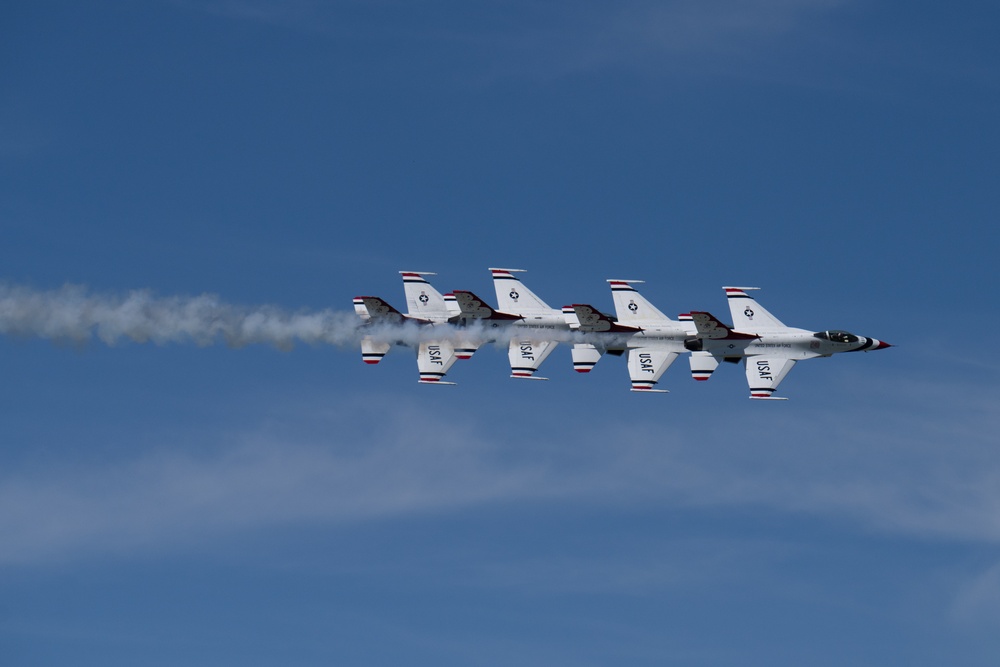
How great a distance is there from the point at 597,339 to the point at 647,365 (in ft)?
12.1

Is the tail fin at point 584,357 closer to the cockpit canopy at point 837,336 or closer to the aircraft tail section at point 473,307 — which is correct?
the aircraft tail section at point 473,307

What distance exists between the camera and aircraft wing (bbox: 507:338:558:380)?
91.2 meters

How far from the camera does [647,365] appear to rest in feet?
298

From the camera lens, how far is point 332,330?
91.2 metres

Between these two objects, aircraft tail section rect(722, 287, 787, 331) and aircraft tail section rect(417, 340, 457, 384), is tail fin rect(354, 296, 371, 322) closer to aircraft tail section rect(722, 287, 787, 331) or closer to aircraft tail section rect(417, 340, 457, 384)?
aircraft tail section rect(417, 340, 457, 384)

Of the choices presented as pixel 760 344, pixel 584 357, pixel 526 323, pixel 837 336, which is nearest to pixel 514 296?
pixel 526 323

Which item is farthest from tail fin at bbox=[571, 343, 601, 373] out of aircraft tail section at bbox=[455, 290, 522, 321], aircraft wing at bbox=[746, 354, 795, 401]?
aircraft wing at bbox=[746, 354, 795, 401]

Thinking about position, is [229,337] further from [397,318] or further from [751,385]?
[751,385]

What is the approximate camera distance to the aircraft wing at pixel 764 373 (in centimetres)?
9100

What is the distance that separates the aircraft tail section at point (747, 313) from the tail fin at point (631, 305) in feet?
16.8

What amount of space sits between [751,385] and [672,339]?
5.97 metres

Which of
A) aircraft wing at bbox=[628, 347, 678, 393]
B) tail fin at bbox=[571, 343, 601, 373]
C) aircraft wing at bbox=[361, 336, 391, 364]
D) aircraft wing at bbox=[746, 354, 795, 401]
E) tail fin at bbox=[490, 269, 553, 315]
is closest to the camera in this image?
aircraft wing at bbox=[628, 347, 678, 393]

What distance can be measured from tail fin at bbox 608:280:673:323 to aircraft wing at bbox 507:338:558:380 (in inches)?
202

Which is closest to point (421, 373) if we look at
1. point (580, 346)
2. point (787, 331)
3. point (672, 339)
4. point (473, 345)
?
point (473, 345)
